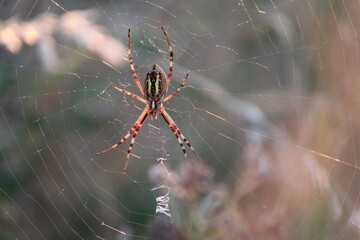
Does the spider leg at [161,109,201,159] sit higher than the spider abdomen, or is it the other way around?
the spider abdomen

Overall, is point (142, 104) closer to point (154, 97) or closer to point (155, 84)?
point (154, 97)

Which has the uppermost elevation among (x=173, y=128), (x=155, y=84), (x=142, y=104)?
(x=155, y=84)

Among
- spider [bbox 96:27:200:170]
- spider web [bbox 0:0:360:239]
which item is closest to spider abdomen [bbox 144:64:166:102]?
spider [bbox 96:27:200:170]

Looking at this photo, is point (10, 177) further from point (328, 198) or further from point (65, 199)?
point (328, 198)

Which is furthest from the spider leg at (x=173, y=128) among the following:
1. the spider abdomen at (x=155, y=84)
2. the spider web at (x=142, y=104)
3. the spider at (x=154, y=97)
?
the spider abdomen at (x=155, y=84)

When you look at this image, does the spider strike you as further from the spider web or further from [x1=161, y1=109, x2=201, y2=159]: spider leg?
the spider web

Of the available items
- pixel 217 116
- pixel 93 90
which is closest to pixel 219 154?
pixel 217 116

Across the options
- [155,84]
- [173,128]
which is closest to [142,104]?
[173,128]

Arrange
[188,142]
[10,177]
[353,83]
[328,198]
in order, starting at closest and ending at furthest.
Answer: [328,198]
[353,83]
[10,177]
[188,142]
